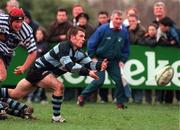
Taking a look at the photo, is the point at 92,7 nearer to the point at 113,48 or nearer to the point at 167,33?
the point at 167,33

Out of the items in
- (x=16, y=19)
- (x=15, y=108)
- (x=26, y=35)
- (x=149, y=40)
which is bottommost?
(x=15, y=108)

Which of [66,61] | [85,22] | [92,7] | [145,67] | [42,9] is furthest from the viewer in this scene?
[92,7]

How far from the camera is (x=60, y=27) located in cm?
2059

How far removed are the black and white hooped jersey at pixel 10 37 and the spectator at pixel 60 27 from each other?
18.1 ft

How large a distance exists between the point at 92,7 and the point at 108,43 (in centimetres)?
3194

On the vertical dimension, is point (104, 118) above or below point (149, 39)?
below

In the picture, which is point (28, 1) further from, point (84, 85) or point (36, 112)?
point (36, 112)

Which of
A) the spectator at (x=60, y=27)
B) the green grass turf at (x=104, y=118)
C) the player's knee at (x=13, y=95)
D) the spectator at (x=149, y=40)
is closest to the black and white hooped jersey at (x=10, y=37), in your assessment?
the player's knee at (x=13, y=95)

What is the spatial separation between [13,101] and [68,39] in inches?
63.6

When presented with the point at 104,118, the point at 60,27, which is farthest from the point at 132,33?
the point at 104,118

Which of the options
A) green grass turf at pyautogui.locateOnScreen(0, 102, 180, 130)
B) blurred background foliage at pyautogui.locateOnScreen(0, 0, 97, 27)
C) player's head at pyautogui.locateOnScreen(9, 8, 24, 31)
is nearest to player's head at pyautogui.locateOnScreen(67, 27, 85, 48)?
player's head at pyautogui.locateOnScreen(9, 8, 24, 31)

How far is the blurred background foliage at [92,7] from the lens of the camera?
40.5m

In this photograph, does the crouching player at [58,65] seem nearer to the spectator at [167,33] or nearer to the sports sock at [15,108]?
the sports sock at [15,108]

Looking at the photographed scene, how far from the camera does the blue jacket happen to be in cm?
1820
